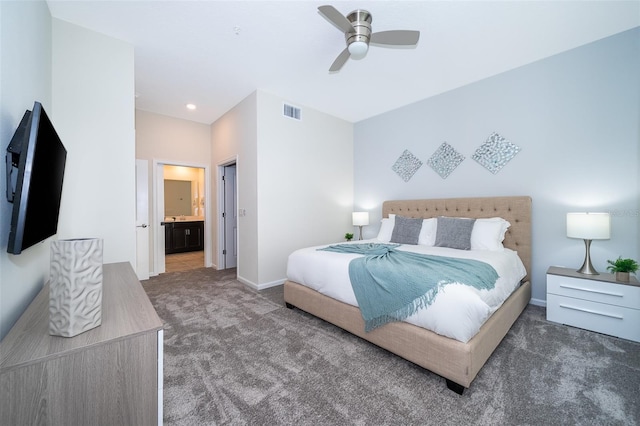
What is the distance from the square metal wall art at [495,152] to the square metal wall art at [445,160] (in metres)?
0.25

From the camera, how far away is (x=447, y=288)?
163 cm

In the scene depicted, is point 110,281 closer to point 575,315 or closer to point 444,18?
point 444,18

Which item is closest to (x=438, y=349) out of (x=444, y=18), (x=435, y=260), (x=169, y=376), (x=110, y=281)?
(x=435, y=260)

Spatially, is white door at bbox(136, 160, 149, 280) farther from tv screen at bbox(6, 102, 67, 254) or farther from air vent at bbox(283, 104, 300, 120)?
tv screen at bbox(6, 102, 67, 254)

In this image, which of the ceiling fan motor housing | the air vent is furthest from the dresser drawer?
the air vent

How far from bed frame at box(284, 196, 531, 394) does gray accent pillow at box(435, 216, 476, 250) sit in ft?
1.28

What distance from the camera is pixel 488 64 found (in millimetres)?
2975

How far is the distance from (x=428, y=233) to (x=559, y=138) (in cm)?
176

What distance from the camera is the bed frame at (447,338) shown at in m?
1.54

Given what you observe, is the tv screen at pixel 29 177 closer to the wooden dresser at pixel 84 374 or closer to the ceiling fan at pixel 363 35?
the wooden dresser at pixel 84 374

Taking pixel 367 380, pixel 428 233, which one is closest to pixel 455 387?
pixel 367 380

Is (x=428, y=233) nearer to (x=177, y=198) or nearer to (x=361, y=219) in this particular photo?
(x=361, y=219)

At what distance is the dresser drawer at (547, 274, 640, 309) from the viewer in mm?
2129

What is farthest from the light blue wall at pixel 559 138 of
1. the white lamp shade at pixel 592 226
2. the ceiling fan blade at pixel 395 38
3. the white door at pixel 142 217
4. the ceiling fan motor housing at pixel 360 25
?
the white door at pixel 142 217
